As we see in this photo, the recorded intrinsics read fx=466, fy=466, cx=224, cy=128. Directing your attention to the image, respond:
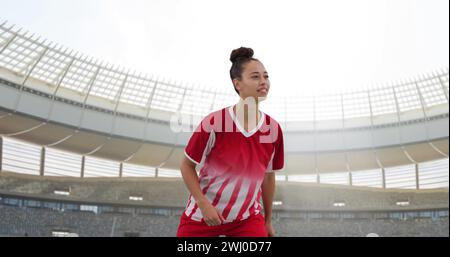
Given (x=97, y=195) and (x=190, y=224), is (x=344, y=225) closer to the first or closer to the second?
(x=97, y=195)

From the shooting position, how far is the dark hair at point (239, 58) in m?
2.89

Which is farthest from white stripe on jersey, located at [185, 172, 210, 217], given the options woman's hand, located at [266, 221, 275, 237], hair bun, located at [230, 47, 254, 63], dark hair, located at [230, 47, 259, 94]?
hair bun, located at [230, 47, 254, 63]

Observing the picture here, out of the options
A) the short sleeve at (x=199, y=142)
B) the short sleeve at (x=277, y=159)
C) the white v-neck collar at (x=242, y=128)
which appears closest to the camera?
the short sleeve at (x=199, y=142)

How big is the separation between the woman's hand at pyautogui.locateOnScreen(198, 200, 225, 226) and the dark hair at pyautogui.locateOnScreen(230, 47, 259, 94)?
2.69ft

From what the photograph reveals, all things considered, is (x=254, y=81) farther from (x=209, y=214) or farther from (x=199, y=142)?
(x=209, y=214)

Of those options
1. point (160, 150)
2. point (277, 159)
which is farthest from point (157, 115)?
point (277, 159)

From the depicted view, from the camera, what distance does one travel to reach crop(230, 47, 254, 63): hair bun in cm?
290

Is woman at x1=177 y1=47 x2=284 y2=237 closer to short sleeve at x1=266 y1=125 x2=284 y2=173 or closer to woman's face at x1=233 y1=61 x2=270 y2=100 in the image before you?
woman's face at x1=233 y1=61 x2=270 y2=100

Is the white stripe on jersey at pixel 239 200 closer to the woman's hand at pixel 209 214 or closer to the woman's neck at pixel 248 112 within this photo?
the woman's hand at pixel 209 214

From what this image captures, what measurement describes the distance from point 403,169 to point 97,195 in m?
29.9

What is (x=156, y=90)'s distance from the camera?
37.5 metres

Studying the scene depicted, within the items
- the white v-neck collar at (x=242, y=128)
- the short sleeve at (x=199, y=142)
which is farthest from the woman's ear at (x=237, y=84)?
the short sleeve at (x=199, y=142)

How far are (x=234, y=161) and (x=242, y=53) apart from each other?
68 cm

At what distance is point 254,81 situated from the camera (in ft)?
9.32
